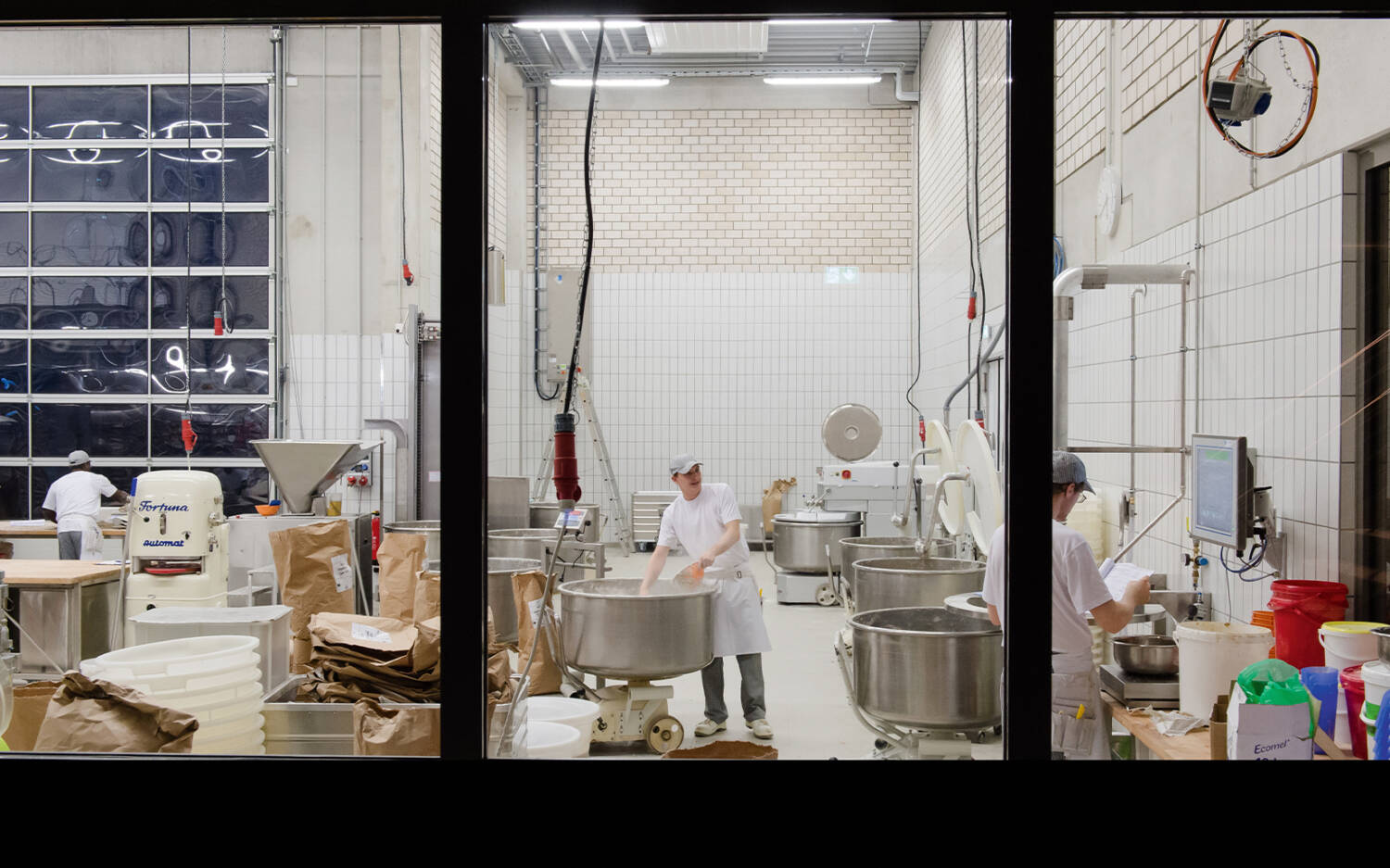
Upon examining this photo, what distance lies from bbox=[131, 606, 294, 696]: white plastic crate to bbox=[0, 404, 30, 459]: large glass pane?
205 inches

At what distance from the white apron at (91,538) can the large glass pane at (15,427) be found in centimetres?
130

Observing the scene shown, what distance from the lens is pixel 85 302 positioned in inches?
282

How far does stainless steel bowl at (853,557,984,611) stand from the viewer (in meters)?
4.16

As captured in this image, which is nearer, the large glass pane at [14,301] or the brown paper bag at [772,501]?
the large glass pane at [14,301]

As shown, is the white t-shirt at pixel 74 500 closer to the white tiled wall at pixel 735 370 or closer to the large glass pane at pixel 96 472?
the large glass pane at pixel 96 472

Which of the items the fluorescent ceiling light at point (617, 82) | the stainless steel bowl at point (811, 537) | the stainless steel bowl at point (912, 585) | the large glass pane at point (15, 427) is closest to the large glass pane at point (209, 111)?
the large glass pane at point (15, 427)

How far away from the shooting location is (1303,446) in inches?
116

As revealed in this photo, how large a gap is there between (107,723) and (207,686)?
321mm

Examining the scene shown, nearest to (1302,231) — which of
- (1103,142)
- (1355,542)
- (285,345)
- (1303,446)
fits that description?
(1303,446)

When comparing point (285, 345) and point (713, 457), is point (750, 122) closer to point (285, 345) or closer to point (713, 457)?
point (713, 457)

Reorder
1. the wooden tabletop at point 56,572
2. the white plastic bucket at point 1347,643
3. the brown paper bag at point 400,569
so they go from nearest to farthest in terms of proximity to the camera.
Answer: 1. the white plastic bucket at point 1347,643
2. the wooden tabletop at point 56,572
3. the brown paper bag at point 400,569

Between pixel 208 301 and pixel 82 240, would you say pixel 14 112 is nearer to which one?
pixel 82 240

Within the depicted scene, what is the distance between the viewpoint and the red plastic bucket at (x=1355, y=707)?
2.12 metres

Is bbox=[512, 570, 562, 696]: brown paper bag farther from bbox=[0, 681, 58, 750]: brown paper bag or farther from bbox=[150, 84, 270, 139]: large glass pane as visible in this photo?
bbox=[150, 84, 270, 139]: large glass pane
